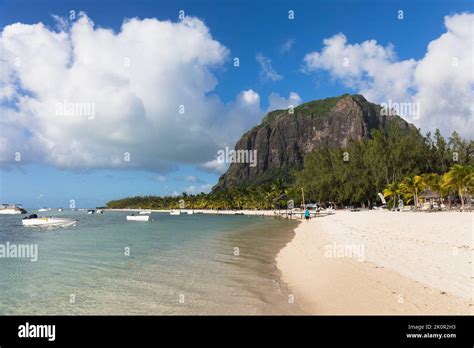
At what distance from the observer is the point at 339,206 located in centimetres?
12044

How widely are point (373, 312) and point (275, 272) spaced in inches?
331

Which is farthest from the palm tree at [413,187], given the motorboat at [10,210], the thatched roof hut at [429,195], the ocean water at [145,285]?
the motorboat at [10,210]

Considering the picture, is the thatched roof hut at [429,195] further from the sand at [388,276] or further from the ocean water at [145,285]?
the ocean water at [145,285]

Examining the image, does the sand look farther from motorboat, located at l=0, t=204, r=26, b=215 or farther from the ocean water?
motorboat, located at l=0, t=204, r=26, b=215

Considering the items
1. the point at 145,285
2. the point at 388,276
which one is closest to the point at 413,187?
the point at 388,276

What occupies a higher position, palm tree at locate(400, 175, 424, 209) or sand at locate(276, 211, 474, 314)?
palm tree at locate(400, 175, 424, 209)

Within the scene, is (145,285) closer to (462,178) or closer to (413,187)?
(462,178)

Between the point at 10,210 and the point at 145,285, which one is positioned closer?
the point at 145,285

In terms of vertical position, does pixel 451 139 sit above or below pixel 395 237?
above

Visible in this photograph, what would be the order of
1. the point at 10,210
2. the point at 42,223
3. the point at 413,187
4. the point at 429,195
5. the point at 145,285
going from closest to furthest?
the point at 145,285, the point at 42,223, the point at 413,187, the point at 429,195, the point at 10,210

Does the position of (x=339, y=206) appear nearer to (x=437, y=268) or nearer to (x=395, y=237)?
(x=395, y=237)

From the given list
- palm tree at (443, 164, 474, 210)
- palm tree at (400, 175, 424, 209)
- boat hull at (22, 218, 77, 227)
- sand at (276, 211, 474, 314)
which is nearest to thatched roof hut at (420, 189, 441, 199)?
palm tree at (400, 175, 424, 209)

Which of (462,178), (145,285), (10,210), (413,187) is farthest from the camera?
(10,210)
